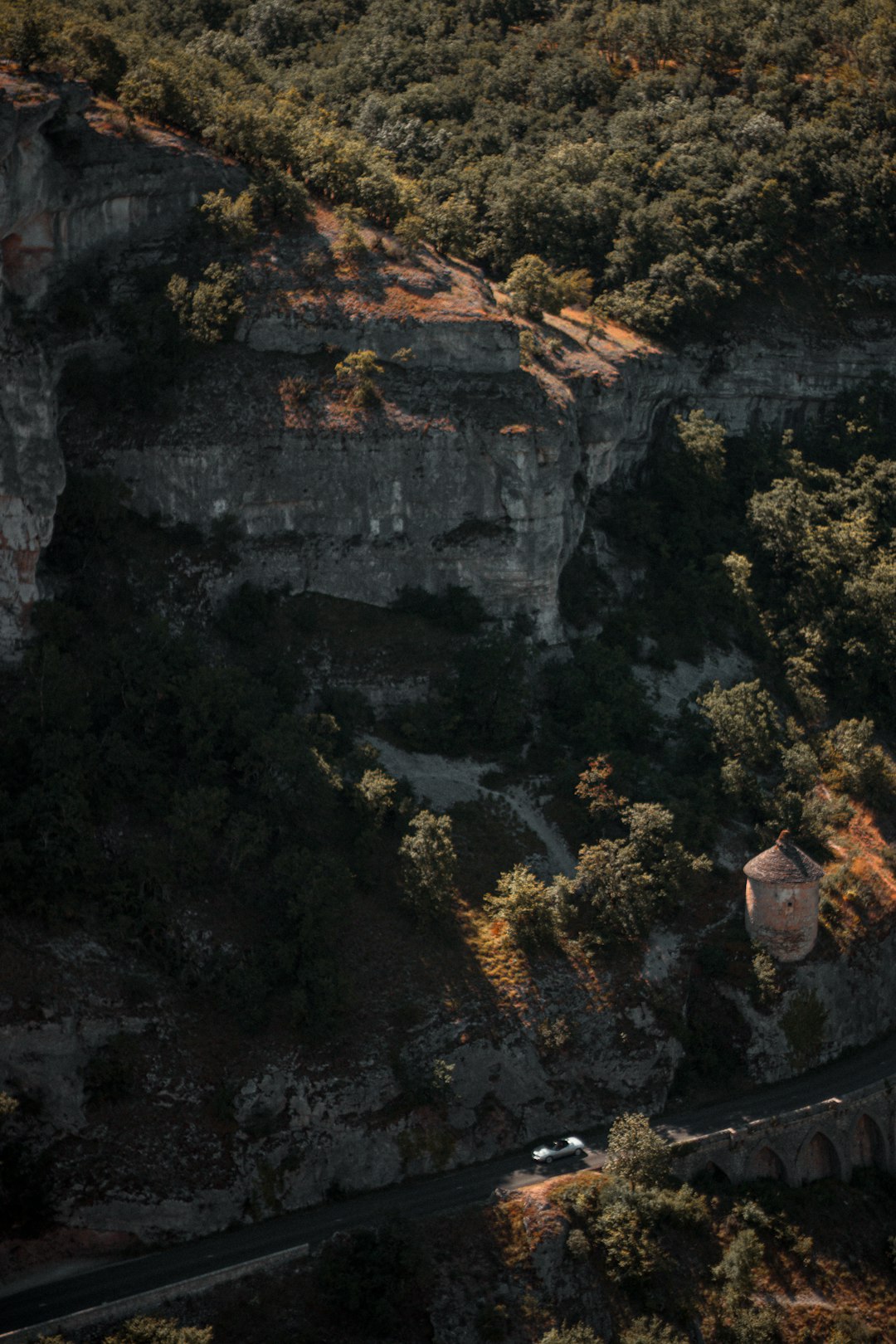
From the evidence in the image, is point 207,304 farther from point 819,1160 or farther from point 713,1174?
point 819,1160

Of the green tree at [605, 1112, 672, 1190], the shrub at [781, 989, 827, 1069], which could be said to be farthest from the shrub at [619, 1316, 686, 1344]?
the shrub at [781, 989, 827, 1069]

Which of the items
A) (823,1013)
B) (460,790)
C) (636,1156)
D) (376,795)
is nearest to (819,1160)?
(823,1013)

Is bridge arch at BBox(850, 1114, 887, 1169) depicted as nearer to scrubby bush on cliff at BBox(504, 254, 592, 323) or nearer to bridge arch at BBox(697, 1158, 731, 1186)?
bridge arch at BBox(697, 1158, 731, 1186)

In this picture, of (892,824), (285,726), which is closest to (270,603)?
(285,726)

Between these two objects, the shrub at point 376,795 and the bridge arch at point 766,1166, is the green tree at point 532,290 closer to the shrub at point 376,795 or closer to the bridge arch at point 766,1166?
the shrub at point 376,795

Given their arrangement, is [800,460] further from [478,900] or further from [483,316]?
[478,900]

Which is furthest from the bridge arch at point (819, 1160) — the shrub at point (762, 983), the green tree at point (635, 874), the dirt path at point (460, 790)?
the dirt path at point (460, 790)
